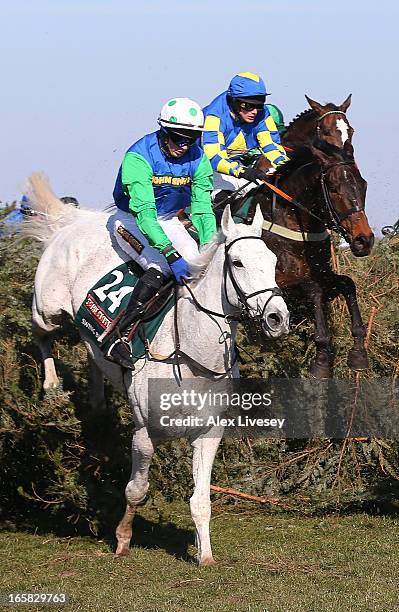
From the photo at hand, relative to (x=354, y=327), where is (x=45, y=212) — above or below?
above

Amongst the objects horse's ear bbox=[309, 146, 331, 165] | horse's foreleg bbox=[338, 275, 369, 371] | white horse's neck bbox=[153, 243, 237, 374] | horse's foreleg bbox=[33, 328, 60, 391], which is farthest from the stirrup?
horse's ear bbox=[309, 146, 331, 165]

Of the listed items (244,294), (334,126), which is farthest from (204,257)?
(334,126)

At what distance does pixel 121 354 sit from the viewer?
24.5 ft

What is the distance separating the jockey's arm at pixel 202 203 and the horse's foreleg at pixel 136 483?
1.49 meters

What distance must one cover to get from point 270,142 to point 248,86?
0.61 metres

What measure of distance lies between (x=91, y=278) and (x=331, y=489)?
2746 mm

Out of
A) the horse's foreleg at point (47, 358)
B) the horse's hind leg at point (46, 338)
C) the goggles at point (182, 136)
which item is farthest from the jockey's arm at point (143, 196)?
the horse's foreleg at point (47, 358)

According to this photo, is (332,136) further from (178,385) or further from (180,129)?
(178,385)

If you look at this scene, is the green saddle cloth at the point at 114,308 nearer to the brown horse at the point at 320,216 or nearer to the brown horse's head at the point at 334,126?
the brown horse at the point at 320,216

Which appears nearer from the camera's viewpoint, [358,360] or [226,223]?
[226,223]

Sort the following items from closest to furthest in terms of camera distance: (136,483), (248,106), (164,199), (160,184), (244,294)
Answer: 1. (244,294)
2. (136,483)
3. (160,184)
4. (164,199)
5. (248,106)

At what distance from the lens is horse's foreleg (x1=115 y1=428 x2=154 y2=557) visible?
7426mm

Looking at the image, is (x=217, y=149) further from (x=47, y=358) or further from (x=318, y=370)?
(x=47, y=358)

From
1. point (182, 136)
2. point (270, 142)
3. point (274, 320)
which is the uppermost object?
→ point (270, 142)
